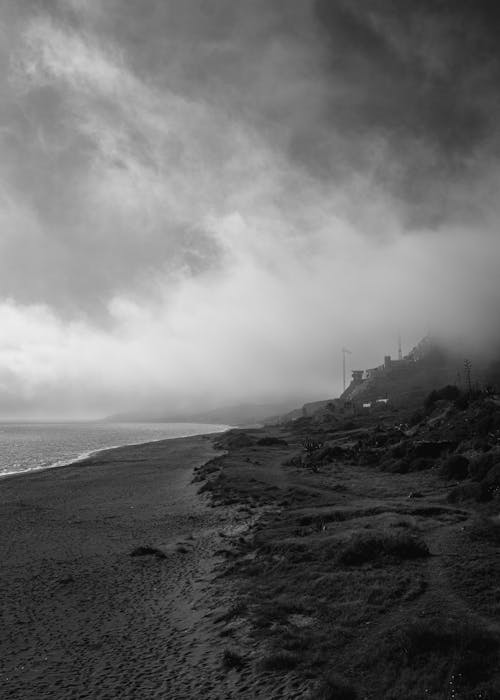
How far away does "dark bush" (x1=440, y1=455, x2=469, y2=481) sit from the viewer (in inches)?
1698

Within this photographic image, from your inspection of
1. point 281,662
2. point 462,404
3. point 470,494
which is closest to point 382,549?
point 281,662

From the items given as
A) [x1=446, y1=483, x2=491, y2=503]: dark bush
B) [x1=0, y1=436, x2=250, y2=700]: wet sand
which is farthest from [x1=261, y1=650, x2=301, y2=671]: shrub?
[x1=446, y1=483, x2=491, y2=503]: dark bush

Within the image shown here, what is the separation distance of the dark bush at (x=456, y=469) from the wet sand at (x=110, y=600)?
21654mm

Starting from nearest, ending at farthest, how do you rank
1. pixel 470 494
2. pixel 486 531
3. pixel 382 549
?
pixel 382 549, pixel 486 531, pixel 470 494

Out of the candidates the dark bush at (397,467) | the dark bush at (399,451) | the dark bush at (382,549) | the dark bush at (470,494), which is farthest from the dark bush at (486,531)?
the dark bush at (399,451)

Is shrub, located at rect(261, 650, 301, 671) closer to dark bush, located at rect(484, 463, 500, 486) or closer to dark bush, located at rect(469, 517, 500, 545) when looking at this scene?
dark bush, located at rect(469, 517, 500, 545)

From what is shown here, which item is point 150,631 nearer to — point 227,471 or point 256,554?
point 256,554

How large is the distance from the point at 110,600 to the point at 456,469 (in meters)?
34.5

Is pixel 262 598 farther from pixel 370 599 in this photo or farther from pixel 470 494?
pixel 470 494

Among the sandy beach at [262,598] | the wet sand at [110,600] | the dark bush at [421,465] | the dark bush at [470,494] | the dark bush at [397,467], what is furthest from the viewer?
the dark bush at [397,467]

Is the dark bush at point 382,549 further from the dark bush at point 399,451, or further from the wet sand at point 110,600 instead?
the dark bush at point 399,451

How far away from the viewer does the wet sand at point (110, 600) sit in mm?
14392

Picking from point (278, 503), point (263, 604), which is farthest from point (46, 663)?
point (278, 503)

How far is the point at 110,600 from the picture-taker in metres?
21.4
